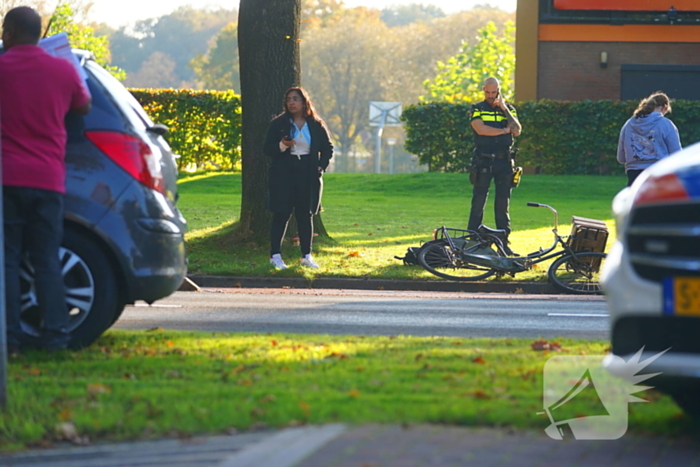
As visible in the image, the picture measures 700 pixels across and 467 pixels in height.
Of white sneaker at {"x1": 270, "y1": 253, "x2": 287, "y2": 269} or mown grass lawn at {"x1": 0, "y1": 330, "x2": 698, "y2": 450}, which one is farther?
white sneaker at {"x1": 270, "y1": 253, "x2": 287, "y2": 269}

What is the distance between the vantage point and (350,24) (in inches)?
3263

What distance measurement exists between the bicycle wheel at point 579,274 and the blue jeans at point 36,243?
6888mm

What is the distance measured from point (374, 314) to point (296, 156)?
3.58 m

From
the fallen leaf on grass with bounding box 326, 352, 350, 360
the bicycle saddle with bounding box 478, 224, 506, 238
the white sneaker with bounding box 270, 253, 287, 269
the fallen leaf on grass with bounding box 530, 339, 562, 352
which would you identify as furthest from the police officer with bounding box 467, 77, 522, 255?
the fallen leaf on grass with bounding box 326, 352, 350, 360

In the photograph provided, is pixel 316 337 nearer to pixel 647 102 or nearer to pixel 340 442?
pixel 340 442

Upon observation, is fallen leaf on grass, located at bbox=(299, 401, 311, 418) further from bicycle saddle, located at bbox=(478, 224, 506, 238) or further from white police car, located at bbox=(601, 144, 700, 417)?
bicycle saddle, located at bbox=(478, 224, 506, 238)

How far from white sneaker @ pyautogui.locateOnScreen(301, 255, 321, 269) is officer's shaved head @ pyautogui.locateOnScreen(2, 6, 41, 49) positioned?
22.0ft

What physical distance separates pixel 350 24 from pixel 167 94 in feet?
184

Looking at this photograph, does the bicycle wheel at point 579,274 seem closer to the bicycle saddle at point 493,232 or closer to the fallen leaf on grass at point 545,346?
the bicycle saddle at point 493,232

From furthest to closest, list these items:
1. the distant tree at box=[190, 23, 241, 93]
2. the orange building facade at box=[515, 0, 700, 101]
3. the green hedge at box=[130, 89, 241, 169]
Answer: the distant tree at box=[190, 23, 241, 93]
the orange building facade at box=[515, 0, 700, 101]
the green hedge at box=[130, 89, 241, 169]

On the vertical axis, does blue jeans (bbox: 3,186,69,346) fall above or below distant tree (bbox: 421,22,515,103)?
below

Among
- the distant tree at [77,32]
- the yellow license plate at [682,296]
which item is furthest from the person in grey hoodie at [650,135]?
the distant tree at [77,32]

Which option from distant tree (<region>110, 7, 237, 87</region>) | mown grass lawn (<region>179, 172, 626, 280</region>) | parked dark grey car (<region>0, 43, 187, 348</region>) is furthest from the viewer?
distant tree (<region>110, 7, 237, 87</region>)

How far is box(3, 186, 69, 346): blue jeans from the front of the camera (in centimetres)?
610
